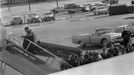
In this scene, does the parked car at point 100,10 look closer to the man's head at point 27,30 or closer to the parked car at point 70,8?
the parked car at point 70,8

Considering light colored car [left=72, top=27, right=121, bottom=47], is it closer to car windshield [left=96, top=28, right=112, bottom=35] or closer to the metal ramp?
car windshield [left=96, top=28, right=112, bottom=35]

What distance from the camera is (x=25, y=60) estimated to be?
1.24 m

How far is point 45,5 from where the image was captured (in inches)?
58.0

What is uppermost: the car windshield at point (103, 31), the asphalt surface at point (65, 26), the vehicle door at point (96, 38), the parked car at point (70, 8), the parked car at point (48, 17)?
the parked car at point (70, 8)

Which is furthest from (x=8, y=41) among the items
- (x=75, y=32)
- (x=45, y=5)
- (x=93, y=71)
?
(x=75, y=32)

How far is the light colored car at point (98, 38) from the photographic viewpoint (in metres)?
1.81

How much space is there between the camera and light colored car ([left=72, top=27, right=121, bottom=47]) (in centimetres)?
181

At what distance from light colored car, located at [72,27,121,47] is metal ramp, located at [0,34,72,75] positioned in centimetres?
Answer: 47

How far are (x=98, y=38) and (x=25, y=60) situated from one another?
0.75 m

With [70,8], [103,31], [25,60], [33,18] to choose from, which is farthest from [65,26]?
[25,60]

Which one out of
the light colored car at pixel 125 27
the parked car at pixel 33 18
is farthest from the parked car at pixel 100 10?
the parked car at pixel 33 18

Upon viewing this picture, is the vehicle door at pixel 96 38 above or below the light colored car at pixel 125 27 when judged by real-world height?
below

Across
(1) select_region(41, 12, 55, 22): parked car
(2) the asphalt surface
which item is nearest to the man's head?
(2) the asphalt surface

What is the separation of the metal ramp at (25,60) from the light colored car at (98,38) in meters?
0.47
